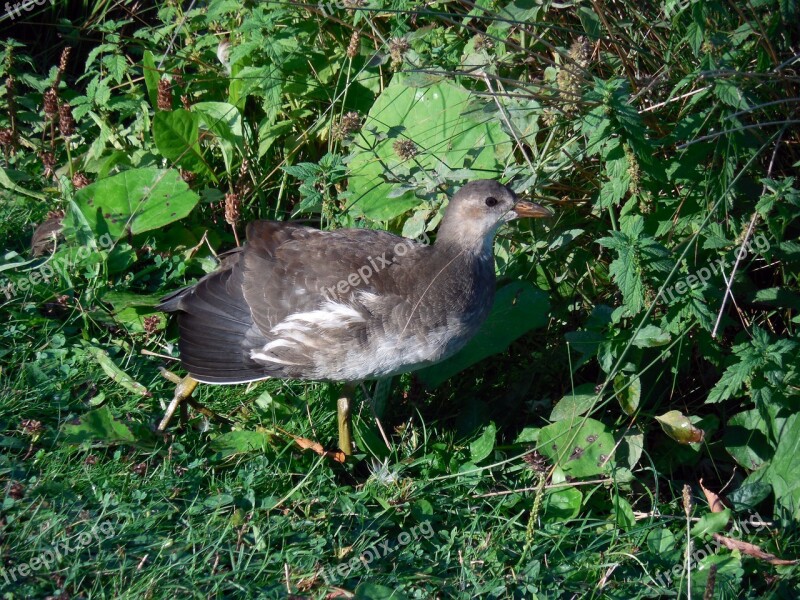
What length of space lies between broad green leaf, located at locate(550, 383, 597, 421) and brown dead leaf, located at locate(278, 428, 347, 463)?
95cm

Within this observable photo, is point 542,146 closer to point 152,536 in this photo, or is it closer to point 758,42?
point 758,42

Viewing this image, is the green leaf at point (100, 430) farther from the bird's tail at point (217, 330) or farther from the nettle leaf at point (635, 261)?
the nettle leaf at point (635, 261)

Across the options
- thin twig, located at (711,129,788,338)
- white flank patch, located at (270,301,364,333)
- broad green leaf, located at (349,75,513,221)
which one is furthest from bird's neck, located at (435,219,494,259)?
thin twig, located at (711,129,788,338)

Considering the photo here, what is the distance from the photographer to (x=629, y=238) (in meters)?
3.63

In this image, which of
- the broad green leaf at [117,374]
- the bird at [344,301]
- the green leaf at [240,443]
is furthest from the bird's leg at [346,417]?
the broad green leaf at [117,374]

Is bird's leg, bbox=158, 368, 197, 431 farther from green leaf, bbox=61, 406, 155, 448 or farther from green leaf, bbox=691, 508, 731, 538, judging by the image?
green leaf, bbox=691, 508, 731, 538

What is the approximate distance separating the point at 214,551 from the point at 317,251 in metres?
1.43

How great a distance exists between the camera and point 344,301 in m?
3.89

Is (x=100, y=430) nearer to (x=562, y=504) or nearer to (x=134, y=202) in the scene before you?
(x=134, y=202)

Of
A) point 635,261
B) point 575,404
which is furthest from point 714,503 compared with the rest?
point 635,261

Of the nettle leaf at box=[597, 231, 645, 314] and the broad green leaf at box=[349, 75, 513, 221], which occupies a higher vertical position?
the broad green leaf at box=[349, 75, 513, 221]

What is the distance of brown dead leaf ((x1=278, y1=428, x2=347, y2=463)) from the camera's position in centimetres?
387

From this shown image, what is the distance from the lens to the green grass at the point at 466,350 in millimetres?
3389

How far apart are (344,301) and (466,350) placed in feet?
2.35
